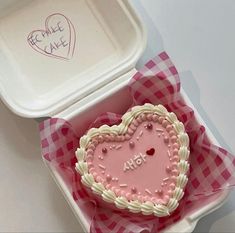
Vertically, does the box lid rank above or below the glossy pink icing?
above

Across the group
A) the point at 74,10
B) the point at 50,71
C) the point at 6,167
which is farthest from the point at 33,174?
the point at 74,10

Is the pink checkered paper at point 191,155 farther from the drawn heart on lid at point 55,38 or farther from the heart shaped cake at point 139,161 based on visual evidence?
the drawn heart on lid at point 55,38

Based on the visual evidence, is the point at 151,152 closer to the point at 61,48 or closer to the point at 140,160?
the point at 140,160

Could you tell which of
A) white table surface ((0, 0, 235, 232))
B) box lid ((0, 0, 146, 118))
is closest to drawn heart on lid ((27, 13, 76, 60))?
box lid ((0, 0, 146, 118))

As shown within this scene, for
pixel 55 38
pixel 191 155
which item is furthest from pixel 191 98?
pixel 55 38

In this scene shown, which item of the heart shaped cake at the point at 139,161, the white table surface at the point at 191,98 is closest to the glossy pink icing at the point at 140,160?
A: the heart shaped cake at the point at 139,161

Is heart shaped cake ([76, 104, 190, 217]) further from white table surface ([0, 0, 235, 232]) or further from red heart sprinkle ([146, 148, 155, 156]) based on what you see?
white table surface ([0, 0, 235, 232])
